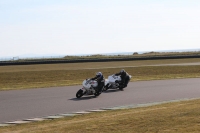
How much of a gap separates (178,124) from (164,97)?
8.26m

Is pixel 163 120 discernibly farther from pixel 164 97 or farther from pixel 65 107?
pixel 164 97

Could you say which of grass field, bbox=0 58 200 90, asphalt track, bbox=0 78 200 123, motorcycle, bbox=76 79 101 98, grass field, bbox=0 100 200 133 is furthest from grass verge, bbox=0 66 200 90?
grass field, bbox=0 100 200 133

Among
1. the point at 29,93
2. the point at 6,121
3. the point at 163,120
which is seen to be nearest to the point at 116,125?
the point at 163,120

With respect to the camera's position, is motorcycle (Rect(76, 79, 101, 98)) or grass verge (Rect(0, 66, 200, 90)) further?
grass verge (Rect(0, 66, 200, 90))

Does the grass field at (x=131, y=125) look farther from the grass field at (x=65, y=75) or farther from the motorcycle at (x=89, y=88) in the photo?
the grass field at (x=65, y=75)

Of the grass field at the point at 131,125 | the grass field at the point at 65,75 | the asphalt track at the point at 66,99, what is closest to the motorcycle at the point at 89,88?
the asphalt track at the point at 66,99

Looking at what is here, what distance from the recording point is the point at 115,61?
182 feet

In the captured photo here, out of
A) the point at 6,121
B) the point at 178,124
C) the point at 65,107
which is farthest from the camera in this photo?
the point at 65,107

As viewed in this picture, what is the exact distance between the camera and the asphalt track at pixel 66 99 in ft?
45.5

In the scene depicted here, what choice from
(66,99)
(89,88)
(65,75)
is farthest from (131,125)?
(65,75)

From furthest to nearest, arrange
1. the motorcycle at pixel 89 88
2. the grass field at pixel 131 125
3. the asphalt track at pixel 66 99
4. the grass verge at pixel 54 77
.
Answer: the grass verge at pixel 54 77 < the motorcycle at pixel 89 88 < the asphalt track at pixel 66 99 < the grass field at pixel 131 125

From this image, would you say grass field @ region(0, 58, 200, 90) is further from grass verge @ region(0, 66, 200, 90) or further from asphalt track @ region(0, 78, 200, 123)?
asphalt track @ region(0, 78, 200, 123)

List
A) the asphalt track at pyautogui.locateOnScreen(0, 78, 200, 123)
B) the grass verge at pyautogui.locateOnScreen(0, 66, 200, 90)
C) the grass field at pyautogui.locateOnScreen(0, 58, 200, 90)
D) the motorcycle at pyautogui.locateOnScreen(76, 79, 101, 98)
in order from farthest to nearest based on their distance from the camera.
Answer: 1. the grass field at pyautogui.locateOnScreen(0, 58, 200, 90)
2. the grass verge at pyautogui.locateOnScreen(0, 66, 200, 90)
3. the motorcycle at pyautogui.locateOnScreen(76, 79, 101, 98)
4. the asphalt track at pyautogui.locateOnScreen(0, 78, 200, 123)

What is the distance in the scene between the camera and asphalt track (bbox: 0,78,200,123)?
13867mm
